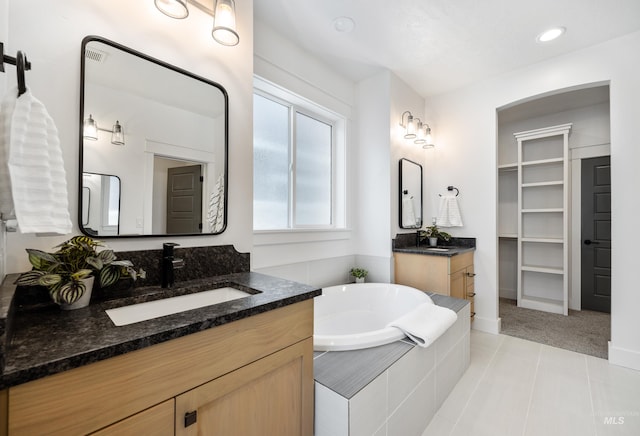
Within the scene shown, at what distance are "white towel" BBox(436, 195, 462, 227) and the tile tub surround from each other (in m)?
1.54

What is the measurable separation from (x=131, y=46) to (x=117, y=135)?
40cm

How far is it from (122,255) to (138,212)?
0.63ft

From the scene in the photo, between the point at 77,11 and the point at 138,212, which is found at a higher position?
the point at 77,11

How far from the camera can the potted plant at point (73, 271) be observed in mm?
816

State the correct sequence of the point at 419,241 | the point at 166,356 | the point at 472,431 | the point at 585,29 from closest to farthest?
1. the point at 166,356
2. the point at 472,431
3. the point at 585,29
4. the point at 419,241

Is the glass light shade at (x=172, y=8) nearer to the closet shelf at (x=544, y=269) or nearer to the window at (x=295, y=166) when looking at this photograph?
the window at (x=295, y=166)

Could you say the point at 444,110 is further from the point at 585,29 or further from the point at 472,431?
the point at 472,431

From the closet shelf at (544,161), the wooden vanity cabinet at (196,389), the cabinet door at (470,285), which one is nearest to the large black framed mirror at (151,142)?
the wooden vanity cabinet at (196,389)

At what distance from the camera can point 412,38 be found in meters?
2.20

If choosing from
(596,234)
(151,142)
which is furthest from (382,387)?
(596,234)

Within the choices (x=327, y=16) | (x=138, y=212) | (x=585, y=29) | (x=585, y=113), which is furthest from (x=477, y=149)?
(x=138, y=212)

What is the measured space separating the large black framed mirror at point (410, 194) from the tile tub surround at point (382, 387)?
133 centimetres

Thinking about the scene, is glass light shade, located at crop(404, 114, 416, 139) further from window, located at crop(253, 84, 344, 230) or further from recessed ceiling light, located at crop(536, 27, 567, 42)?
recessed ceiling light, located at crop(536, 27, 567, 42)

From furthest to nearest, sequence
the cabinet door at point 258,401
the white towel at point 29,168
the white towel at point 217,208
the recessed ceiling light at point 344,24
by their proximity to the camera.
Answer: the recessed ceiling light at point 344,24
the white towel at point 217,208
the cabinet door at point 258,401
the white towel at point 29,168
